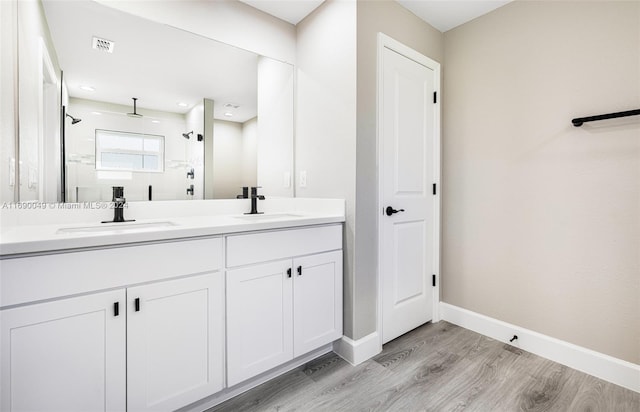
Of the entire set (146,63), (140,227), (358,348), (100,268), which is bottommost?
(358,348)

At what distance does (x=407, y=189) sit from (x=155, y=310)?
1.72 meters

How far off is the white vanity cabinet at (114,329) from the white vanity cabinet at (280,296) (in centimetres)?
9

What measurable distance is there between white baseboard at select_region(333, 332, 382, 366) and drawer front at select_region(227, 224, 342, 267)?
1.96 ft

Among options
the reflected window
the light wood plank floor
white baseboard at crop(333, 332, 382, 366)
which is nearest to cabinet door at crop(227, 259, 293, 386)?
the light wood plank floor

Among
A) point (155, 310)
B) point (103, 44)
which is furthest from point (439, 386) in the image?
point (103, 44)

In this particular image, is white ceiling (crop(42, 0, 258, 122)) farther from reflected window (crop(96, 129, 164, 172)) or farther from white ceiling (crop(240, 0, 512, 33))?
white ceiling (crop(240, 0, 512, 33))

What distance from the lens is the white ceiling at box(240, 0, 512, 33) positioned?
2033 mm

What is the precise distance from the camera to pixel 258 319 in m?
1.55

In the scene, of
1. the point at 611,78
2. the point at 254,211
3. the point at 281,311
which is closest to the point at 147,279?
the point at 281,311

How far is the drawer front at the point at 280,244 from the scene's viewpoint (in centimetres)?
148

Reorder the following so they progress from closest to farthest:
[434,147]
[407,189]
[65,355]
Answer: [65,355] → [407,189] → [434,147]

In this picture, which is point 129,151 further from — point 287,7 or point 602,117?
point 602,117

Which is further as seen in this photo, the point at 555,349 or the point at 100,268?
the point at 555,349

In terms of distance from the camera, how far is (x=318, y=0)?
2.00m
